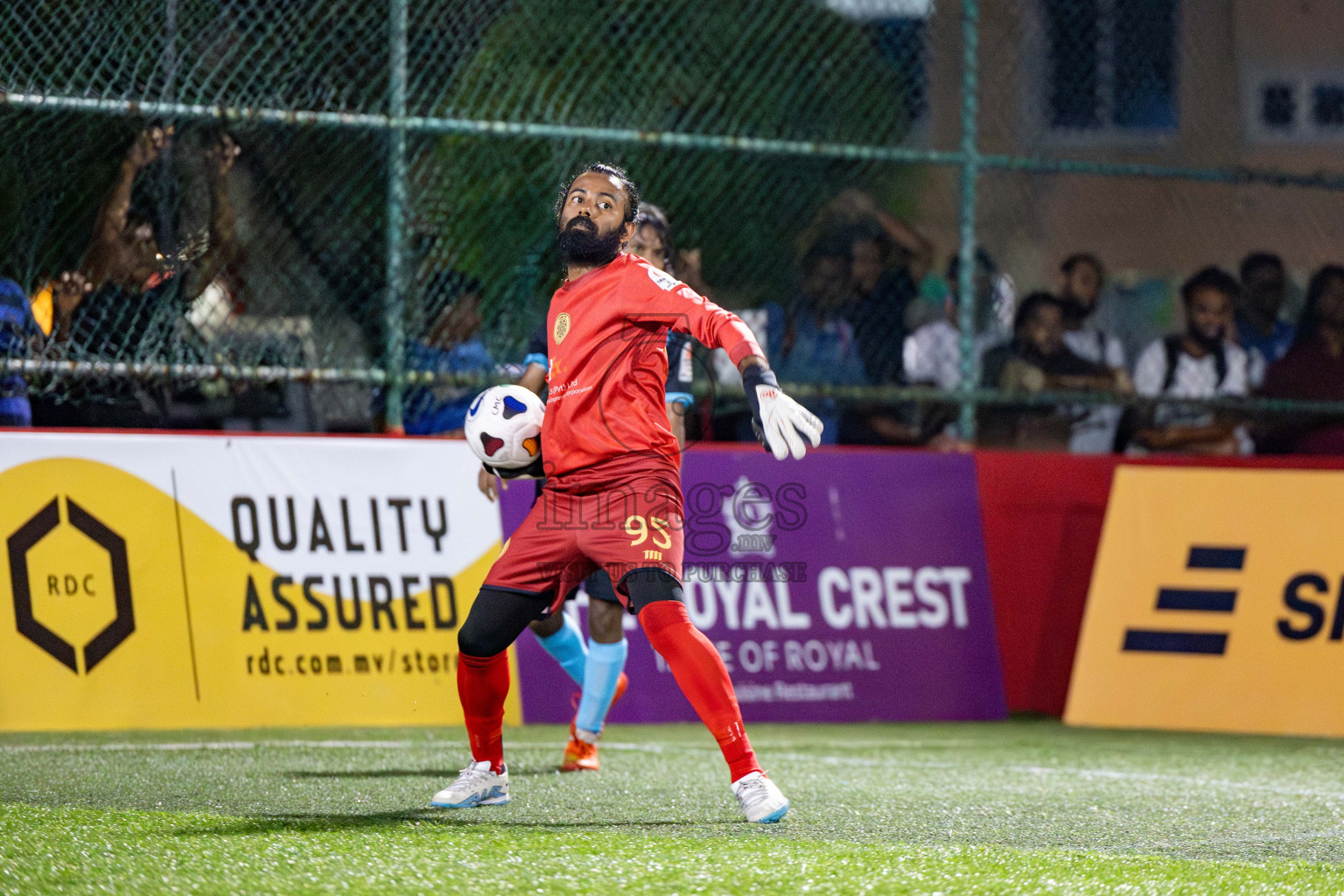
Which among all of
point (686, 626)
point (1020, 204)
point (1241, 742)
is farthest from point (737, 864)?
point (1020, 204)

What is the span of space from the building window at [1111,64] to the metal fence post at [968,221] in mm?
621

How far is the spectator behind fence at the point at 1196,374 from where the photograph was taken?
956cm

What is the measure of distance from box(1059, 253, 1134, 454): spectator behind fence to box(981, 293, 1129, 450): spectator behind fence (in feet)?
0.09

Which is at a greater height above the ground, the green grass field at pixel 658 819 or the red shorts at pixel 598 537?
the red shorts at pixel 598 537

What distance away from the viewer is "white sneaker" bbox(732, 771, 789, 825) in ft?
15.5

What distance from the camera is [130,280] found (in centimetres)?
782

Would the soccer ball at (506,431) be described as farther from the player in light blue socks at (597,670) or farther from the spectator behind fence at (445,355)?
the spectator behind fence at (445,355)

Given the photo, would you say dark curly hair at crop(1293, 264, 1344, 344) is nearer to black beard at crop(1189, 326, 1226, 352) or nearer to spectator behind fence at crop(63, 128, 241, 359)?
black beard at crop(1189, 326, 1226, 352)

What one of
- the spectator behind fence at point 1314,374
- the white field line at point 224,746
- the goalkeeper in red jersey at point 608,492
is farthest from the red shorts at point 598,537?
the spectator behind fence at point 1314,374

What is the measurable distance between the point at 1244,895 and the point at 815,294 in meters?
5.52

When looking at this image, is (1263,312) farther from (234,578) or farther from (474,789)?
(474,789)

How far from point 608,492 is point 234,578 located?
3284 mm

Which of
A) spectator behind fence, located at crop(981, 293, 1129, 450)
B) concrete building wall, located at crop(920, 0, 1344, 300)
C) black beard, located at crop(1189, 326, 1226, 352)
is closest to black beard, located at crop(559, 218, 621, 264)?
spectator behind fence, located at crop(981, 293, 1129, 450)

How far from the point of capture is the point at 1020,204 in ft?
32.0
